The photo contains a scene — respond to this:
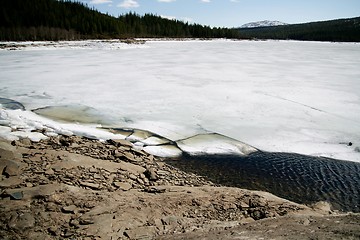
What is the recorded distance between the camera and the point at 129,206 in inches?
123

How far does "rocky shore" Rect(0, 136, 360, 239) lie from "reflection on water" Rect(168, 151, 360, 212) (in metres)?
0.37

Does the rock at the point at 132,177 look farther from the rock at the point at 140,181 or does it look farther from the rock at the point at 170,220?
the rock at the point at 170,220

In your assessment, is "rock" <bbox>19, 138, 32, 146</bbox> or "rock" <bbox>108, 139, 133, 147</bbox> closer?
"rock" <bbox>19, 138, 32, 146</bbox>

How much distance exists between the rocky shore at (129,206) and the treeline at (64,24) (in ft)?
159

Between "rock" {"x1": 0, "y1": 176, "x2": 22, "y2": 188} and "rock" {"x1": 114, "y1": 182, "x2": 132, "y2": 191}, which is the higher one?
"rock" {"x1": 0, "y1": 176, "x2": 22, "y2": 188}

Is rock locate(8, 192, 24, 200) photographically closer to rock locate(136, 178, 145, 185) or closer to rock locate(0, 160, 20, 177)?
rock locate(0, 160, 20, 177)

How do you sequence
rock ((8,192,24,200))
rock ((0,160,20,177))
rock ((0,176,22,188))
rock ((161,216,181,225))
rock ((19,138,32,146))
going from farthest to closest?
rock ((19,138,32,146)) → rock ((0,160,20,177)) → rock ((0,176,22,188)) → rock ((8,192,24,200)) → rock ((161,216,181,225))

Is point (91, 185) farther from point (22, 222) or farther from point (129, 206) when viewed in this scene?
point (22, 222)

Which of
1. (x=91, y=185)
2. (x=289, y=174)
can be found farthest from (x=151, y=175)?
(x=289, y=174)

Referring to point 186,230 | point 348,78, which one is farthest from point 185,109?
point 348,78

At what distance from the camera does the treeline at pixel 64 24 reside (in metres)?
45.7

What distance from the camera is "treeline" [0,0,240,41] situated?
45.7 m

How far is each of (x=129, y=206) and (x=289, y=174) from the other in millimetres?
2888

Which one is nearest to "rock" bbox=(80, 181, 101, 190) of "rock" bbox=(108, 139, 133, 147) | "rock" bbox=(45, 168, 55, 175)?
"rock" bbox=(45, 168, 55, 175)
